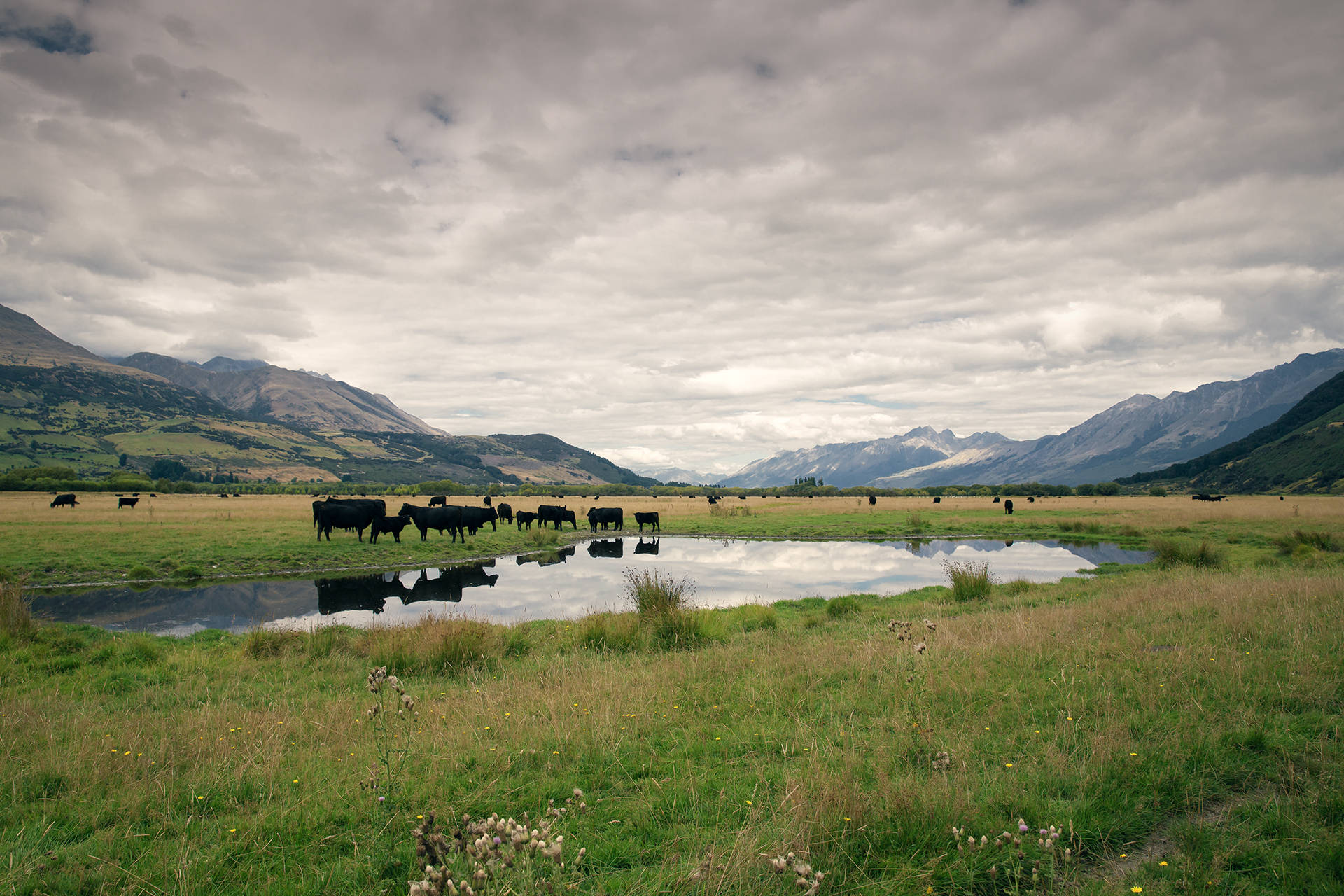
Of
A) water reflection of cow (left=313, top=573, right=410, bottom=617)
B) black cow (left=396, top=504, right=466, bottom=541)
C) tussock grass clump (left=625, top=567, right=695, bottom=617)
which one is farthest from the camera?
black cow (left=396, top=504, right=466, bottom=541)

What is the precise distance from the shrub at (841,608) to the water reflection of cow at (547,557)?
62.3 ft

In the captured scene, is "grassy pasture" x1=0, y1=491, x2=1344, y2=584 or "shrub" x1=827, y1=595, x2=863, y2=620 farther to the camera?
"grassy pasture" x1=0, y1=491, x2=1344, y2=584

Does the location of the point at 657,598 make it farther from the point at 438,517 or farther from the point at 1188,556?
the point at 438,517

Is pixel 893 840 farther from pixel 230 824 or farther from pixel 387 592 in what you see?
pixel 387 592

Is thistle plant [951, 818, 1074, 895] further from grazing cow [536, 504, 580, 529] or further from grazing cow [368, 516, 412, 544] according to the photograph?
grazing cow [536, 504, 580, 529]

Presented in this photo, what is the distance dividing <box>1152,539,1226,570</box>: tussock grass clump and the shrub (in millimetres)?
13347

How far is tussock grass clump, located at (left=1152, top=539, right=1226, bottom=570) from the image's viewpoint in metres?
21.3

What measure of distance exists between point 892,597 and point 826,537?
966 inches

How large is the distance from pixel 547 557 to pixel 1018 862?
109ft

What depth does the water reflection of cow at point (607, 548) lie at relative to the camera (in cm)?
3657

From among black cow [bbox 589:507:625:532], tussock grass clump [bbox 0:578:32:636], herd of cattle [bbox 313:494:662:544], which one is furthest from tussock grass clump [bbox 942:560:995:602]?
black cow [bbox 589:507:625:532]

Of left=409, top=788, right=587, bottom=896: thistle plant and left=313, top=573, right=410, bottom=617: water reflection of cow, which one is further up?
left=409, top=788, right=587, bottom=896: thistle plant

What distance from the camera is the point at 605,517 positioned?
53531 mm

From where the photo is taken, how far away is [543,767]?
20.9ft
